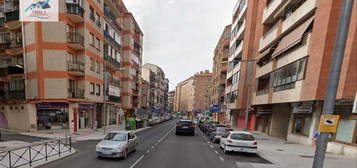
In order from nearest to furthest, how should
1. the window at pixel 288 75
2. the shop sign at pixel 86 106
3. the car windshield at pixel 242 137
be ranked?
the car windshield at pixel 242 137
the window at pixel 288 75
the shop sign at pixel 86 106

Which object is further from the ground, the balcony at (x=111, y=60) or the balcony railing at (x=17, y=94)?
the balcony at (x=111, y=60)

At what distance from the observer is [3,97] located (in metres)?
24.2

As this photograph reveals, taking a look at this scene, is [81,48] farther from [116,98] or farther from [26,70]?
[116,98]

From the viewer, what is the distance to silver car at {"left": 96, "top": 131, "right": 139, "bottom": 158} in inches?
400

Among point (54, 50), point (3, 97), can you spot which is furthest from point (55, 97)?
point (3, 97)

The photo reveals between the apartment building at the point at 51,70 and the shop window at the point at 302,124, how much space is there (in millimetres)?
19995

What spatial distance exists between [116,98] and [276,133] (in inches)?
987

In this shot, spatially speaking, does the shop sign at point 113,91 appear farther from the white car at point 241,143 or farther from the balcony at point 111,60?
the white car at point 241,143

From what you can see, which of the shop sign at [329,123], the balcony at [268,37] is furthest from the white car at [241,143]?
the balcony at [268,37]

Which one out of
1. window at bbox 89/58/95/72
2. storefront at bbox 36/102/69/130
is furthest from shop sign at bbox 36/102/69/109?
window at bbox 89/58/95/72

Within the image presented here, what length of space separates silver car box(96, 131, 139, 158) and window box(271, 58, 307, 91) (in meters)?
14.4

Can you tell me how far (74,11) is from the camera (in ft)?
73.0

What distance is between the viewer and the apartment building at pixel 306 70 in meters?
12.8

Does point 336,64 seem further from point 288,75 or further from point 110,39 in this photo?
point 110,39
